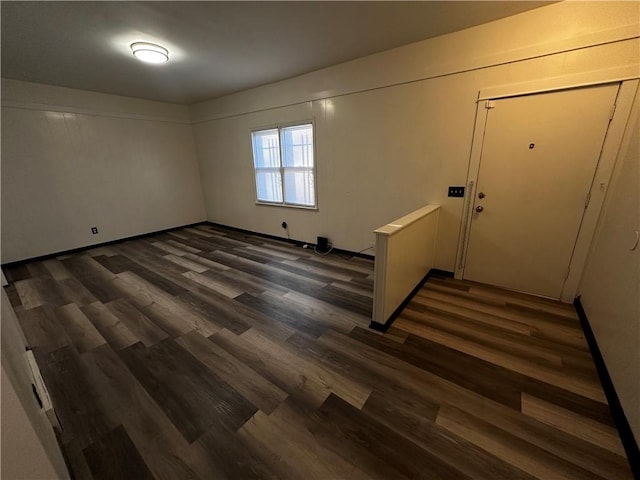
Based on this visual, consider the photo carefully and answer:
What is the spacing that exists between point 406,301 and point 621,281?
1518 mm

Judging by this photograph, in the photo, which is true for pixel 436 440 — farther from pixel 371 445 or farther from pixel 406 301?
pixel 406 301

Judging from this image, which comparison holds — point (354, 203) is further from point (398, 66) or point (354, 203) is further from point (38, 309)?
point (38, 309)

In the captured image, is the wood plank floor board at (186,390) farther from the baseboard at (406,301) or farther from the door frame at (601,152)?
the door frame at (601,152)

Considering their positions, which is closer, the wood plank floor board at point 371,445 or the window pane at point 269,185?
the wood plank floor board at point 371,445

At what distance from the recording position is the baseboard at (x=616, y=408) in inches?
48.1

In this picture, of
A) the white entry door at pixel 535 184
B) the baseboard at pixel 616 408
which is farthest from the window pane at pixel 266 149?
the baseboard at pixel 616 408

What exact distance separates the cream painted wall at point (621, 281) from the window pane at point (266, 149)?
4.14 metres

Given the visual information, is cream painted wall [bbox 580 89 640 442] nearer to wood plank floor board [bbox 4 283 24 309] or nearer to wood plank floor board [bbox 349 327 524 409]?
wood plank floor board [bbox 349 327 524 409]

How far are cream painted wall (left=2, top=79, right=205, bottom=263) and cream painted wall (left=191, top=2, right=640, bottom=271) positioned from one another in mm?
1696

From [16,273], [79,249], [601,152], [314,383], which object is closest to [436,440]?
[314,383]

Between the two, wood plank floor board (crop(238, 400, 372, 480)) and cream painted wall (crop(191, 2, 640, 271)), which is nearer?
wood plank floor board (crop(238, 400, 372, 480))

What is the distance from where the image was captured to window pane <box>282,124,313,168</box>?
402 cm

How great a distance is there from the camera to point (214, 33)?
2.56 m

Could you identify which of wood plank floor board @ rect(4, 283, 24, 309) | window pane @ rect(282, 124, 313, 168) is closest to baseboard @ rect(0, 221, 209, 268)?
wood plank floor board @ rect(4, 283, 24, 309)
